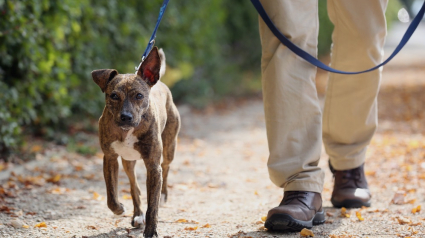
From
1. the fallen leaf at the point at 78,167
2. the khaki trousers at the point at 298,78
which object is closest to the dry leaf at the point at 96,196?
the fallen leaf at the point at 78,167

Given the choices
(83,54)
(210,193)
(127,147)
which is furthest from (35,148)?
(127,147)

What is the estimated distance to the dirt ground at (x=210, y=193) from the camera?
3340mm

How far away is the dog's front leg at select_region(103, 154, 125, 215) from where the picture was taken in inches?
126

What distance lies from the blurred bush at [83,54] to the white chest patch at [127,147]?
Answer: 88.1 inches

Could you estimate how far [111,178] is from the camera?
3252 millimetres

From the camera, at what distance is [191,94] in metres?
10.1

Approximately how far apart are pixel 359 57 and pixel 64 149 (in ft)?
12.3

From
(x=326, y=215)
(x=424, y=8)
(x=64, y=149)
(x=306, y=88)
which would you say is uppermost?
(x=424, y=8)

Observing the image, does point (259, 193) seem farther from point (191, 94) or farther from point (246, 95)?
point (246, 95)

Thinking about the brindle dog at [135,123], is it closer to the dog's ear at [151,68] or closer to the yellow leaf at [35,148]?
the dog's ear at [151,68]

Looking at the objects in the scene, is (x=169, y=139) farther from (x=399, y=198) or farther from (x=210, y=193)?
(x=399, y=198)

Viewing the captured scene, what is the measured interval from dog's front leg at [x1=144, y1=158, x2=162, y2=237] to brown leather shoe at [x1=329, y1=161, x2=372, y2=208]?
4.90 ft

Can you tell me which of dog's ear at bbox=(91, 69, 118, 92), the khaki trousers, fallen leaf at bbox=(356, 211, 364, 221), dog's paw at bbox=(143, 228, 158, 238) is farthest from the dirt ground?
dog's ear at bbox=(91, 69, 118, 92)

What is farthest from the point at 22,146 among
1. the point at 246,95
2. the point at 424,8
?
the point at 246,95
